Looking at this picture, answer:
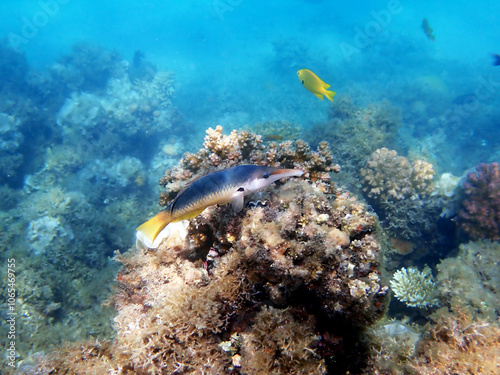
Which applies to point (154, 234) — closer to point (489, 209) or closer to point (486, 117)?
point (489, 209)

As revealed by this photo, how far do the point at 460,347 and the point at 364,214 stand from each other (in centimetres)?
179

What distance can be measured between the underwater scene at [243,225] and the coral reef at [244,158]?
0.10ft

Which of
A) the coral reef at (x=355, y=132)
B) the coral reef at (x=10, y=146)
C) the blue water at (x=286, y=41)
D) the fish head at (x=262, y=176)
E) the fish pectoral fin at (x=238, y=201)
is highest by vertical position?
the blue water at (x=286, y=41)

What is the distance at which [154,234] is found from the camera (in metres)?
2.04

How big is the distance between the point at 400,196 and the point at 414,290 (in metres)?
2.67

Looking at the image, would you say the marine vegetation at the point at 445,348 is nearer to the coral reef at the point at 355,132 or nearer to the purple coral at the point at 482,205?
the purple coral at the point at 482,205

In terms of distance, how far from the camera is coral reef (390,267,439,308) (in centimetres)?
488

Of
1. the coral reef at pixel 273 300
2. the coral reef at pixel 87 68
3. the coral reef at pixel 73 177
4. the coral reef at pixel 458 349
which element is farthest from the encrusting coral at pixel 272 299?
the coral reef at pixel 87 68

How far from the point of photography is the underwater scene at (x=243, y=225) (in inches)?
84.3

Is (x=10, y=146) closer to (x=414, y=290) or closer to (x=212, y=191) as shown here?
(x=212, y=191)

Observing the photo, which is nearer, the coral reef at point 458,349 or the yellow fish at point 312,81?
the coral reef at point 458,349

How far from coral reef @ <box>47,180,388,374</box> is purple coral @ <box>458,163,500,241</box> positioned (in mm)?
5587

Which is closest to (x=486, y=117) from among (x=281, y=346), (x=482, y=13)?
(x=281, y=346)

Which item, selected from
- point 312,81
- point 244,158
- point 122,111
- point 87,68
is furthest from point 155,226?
point 87,68
